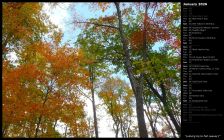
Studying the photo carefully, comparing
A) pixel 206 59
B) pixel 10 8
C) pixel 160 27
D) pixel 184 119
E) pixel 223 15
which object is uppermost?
pixel 10 8

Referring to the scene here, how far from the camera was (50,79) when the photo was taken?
18.3m

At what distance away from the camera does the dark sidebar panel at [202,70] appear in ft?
27.8

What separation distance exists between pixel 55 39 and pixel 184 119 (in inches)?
569

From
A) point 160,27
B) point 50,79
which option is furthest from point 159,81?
point 50,79

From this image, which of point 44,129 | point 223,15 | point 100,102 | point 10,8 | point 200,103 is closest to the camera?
point 200,103

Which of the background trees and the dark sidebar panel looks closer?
the dark sidebar panel

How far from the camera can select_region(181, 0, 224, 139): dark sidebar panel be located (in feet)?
27.8

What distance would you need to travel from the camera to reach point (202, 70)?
28.0 ft

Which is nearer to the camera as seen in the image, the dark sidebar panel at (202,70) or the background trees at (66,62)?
the dark sidebar panel at (202,70)

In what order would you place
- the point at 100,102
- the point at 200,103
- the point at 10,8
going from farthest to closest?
the point at 100,102, the point at 10,8, the point at 200,103

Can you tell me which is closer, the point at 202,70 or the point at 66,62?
the point at 202,70

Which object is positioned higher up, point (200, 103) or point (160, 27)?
point (160, 27)

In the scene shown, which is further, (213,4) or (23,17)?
(23,17)

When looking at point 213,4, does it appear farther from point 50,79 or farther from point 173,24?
point 50,79
